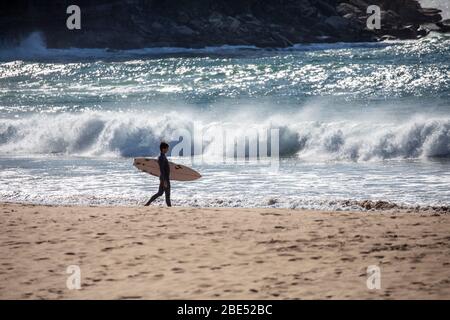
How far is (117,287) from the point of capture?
6668mm

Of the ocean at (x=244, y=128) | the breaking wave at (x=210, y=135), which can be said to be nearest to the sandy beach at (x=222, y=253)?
the ocean at (x=244, y=128)

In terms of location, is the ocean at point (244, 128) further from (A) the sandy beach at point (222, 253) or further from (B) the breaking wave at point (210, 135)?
(A) the sandy beach at point (222, 253)

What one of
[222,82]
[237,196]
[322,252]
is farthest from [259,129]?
[322,252]

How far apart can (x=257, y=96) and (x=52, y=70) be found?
16341 mm

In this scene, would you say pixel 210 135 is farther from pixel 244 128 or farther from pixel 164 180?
pixel 164 180

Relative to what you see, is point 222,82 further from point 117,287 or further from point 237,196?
point 117,287

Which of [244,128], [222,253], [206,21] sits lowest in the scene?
[222,253]

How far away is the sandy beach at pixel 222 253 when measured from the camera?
655cm

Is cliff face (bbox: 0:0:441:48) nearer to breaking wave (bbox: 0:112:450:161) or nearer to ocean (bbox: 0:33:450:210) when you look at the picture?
ocean (bbox: 0:33:450:210)

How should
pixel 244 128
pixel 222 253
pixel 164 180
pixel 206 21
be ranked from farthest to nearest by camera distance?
pixel 206 21 → pixel 244 128 → pixel 164 180 → pixel 222 253

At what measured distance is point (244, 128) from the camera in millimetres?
18719

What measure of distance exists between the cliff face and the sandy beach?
43700mm

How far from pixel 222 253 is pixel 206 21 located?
176 ft

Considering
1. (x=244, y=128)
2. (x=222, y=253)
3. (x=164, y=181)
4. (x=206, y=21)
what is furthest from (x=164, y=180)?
(x=206, y=21)
